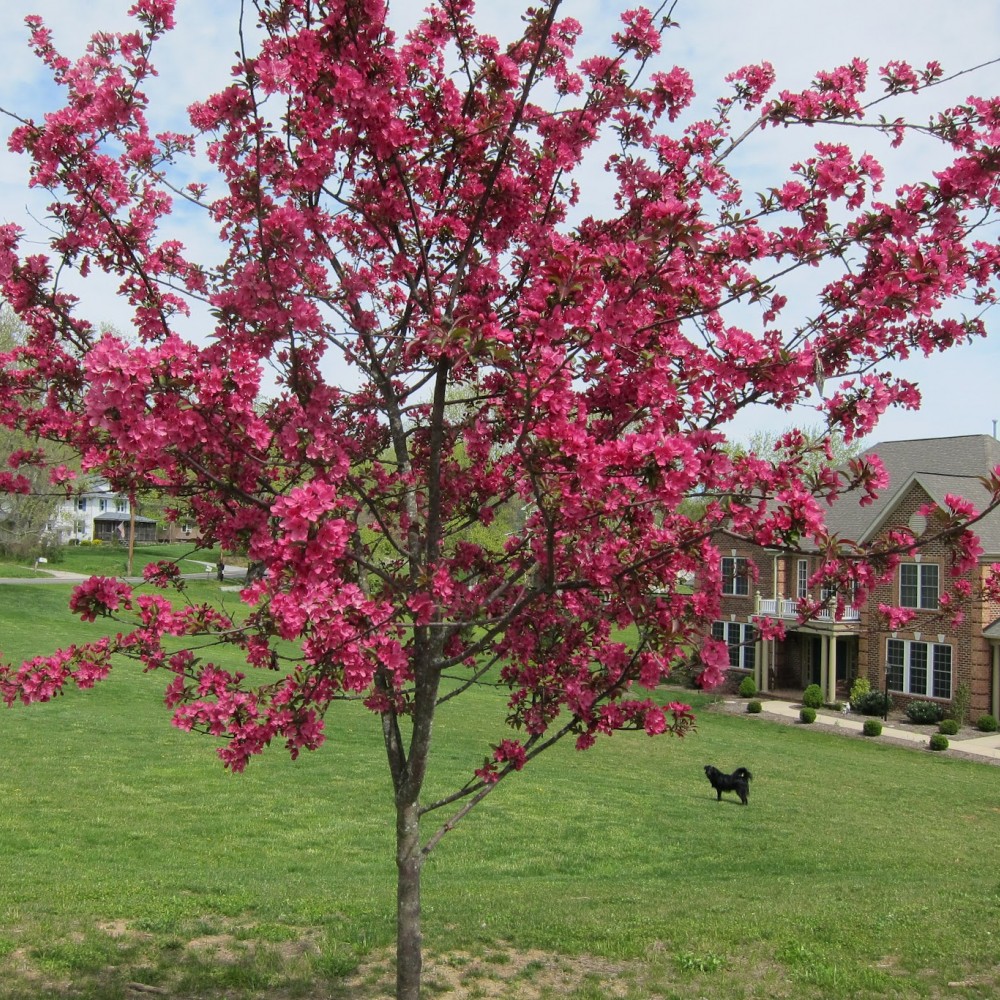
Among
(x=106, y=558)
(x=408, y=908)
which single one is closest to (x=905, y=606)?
(x=408, y=908)

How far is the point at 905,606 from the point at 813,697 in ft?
13.5

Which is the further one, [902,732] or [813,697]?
[813,697]

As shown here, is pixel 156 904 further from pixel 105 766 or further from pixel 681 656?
pixel 105 766

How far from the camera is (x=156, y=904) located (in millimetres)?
7688

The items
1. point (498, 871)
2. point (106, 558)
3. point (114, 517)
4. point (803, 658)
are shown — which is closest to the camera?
point (498, 871)

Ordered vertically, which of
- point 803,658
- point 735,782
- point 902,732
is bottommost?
point 902,732

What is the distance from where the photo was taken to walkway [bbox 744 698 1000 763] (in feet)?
75.2

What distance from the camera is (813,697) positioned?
28.9 meters

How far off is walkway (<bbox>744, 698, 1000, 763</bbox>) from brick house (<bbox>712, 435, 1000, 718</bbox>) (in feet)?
5.15

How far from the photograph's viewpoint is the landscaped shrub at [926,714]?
26547mm

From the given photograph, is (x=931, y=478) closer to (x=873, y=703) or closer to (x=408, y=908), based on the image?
(x=873, y=703)

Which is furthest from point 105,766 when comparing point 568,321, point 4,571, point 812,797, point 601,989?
point 4,571

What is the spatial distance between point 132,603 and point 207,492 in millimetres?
690

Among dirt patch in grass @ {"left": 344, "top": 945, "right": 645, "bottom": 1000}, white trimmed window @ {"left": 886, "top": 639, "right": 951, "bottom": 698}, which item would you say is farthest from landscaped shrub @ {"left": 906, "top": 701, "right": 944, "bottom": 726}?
dirt patch in grass @ {"left": 344, "top": 945, "right": 645, "bottom": 1000}
